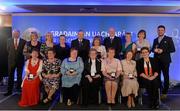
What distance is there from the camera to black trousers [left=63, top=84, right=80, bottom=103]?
539 centimetres

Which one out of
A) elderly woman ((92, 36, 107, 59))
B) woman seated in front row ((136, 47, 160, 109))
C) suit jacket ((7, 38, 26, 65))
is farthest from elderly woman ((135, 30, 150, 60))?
suit jacket ((7, 38, 26, 65))

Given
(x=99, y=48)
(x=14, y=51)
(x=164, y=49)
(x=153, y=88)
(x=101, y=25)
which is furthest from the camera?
(x=101, y=25)

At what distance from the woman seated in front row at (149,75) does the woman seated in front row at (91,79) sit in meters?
0.73

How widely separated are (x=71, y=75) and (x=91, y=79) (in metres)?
0.36

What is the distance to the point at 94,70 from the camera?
5480mm

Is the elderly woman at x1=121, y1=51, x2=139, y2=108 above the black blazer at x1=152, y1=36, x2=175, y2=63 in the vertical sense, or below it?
below

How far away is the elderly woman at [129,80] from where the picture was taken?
523 cm

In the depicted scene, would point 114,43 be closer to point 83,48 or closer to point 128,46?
point 128,46

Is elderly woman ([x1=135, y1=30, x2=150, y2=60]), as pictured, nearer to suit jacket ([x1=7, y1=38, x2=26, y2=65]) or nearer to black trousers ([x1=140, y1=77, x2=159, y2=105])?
black trousers ([x1=140, y1=77, x2=159, y2=105])

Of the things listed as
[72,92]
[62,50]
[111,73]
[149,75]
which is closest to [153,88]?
[149,75]

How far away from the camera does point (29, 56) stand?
583 centimetres

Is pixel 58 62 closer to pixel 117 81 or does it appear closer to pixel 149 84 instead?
pixel 117 81

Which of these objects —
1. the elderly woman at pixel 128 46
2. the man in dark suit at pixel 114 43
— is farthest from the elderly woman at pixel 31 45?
the elderly woman at pixel 128 46

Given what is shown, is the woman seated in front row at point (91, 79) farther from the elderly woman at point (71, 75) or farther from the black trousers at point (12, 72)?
the black trousers at point (12, 72)
